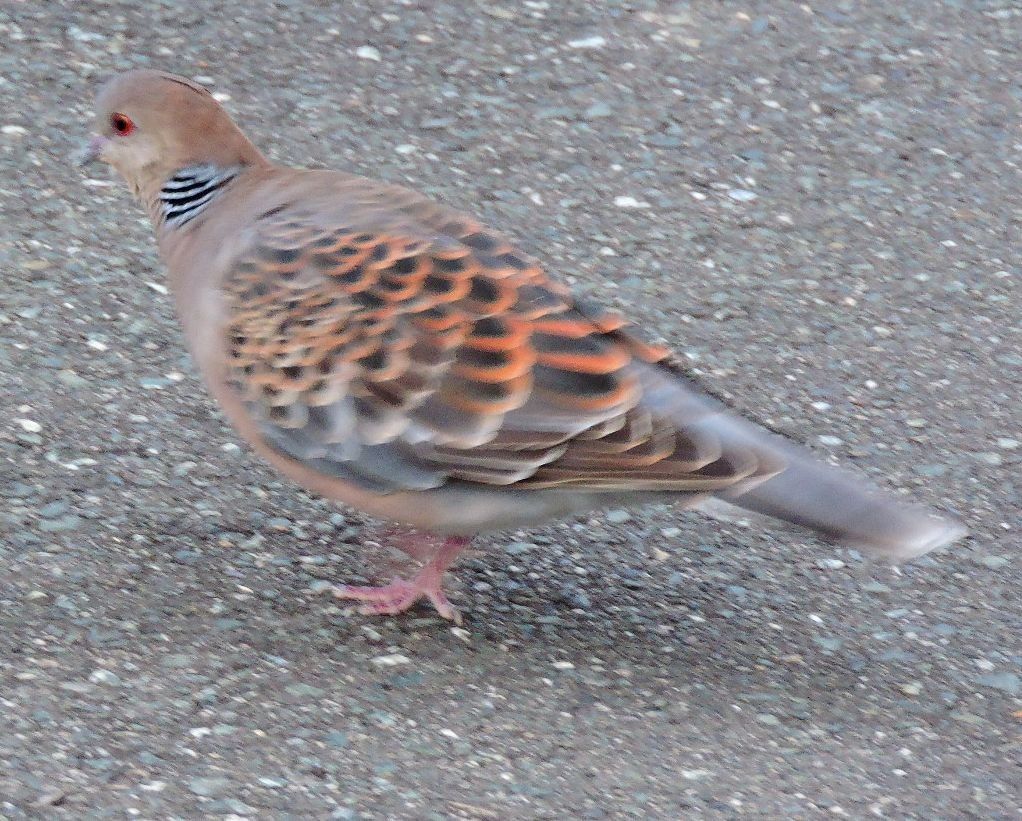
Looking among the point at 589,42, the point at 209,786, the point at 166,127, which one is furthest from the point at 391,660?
the point at 589,42

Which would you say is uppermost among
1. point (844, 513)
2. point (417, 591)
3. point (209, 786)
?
point (844, 513)

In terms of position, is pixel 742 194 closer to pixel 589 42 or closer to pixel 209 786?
pixel 589 42

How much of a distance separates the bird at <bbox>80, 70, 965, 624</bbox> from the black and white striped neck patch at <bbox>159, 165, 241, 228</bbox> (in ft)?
0.44

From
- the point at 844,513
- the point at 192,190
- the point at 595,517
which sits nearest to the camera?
the point at 844,513

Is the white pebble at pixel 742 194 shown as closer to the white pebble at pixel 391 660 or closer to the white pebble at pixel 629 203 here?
the white pebble at pixel 629 203

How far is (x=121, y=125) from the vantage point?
3842mm

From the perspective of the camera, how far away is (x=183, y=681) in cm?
331

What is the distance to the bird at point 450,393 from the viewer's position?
3.23 metres

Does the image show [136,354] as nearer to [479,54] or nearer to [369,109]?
[369,109]

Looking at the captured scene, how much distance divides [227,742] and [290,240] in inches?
40.3

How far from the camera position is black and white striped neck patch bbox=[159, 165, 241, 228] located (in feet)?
12.3

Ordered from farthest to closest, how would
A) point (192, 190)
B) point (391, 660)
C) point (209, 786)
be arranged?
point (192, 190) → point (391, 660) → point (209, 786)

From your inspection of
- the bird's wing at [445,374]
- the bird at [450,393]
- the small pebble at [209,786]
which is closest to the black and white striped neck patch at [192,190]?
the bird at [450,393]

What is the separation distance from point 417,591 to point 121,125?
1251 mm
